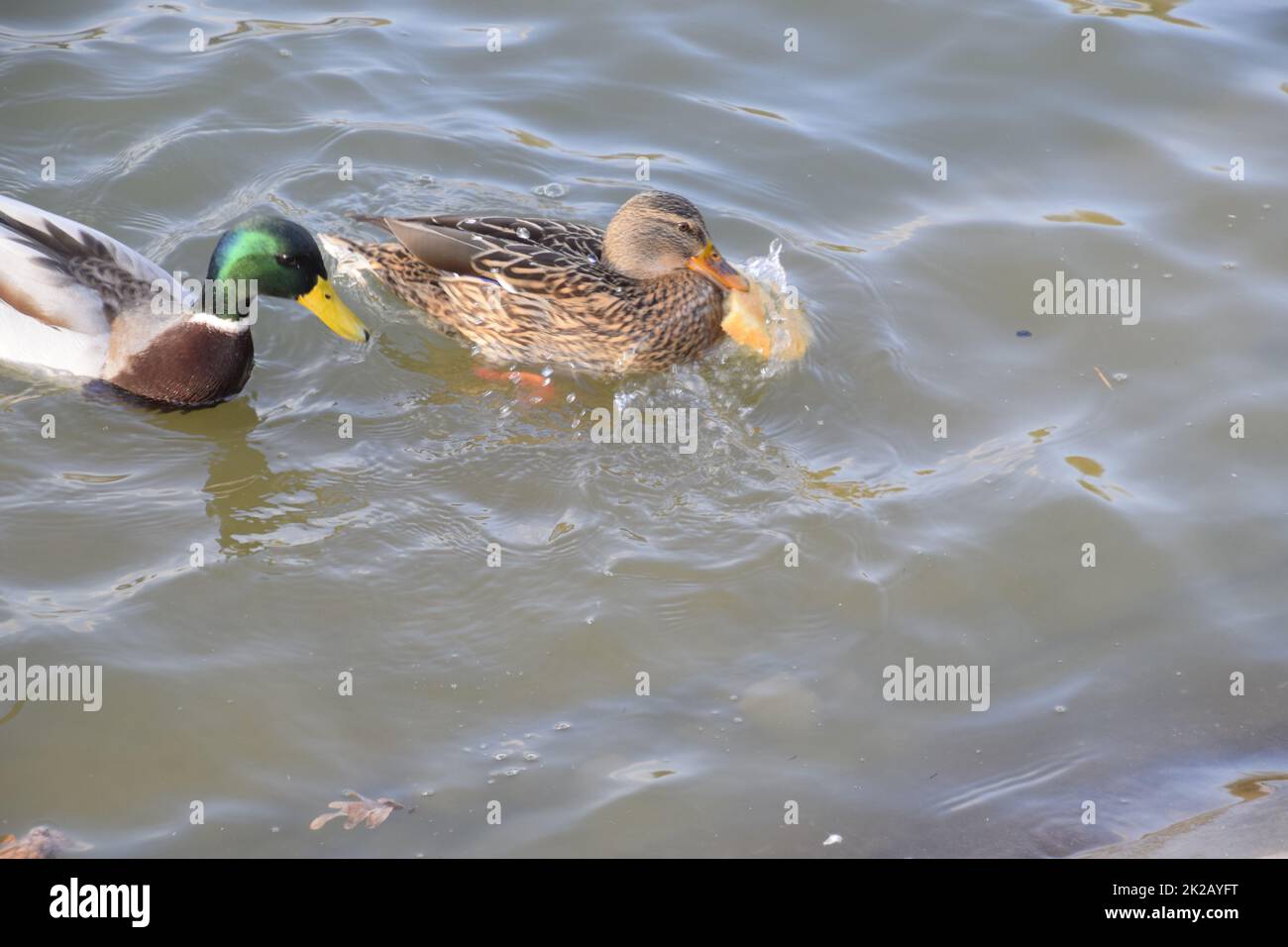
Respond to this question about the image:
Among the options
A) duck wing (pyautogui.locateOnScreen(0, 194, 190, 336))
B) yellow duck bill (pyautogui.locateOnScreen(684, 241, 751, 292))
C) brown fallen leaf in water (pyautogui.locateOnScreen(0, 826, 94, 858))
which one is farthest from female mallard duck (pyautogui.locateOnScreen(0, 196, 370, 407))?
brown fallen leaf in water (pyautogui.locateOnScreen(0, 826, 94, 858))

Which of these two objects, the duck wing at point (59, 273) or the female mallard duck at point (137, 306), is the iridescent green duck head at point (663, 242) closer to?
the female mallard duck at point (137, 306)

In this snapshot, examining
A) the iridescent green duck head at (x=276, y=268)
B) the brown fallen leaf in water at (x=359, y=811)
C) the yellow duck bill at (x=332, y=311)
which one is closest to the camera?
the brown fallen leaf in water at (x=359, y=811)

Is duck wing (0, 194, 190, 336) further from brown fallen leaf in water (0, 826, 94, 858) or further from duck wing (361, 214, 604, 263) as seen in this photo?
brown fallen leaf in water (0, 826, 94, 858)

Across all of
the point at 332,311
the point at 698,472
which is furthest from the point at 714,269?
the point at 332,311

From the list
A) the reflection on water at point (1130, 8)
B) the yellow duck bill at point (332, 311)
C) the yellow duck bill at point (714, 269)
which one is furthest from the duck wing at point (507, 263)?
the reflection on water at point (1130, 8)

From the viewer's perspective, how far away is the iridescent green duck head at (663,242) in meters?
7.06

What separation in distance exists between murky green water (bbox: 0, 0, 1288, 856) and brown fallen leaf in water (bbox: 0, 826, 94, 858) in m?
0.07

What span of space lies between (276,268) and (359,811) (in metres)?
2.96

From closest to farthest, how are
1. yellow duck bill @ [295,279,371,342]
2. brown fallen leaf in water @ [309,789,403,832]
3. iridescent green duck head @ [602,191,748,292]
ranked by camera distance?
brown fallen leaf in water @ [309,789,403,832], yellow duck bill @ [295,279,371,342], iridescent green duck head @ [602,191,748,292]

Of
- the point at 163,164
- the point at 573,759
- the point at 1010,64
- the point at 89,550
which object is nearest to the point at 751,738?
the point at 573,759

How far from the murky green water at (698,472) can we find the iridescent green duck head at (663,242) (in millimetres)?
527

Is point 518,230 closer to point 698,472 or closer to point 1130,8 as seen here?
point 698,472

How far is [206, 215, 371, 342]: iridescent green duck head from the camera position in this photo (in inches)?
253

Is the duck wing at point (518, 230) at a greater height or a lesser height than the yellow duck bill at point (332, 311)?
greater
